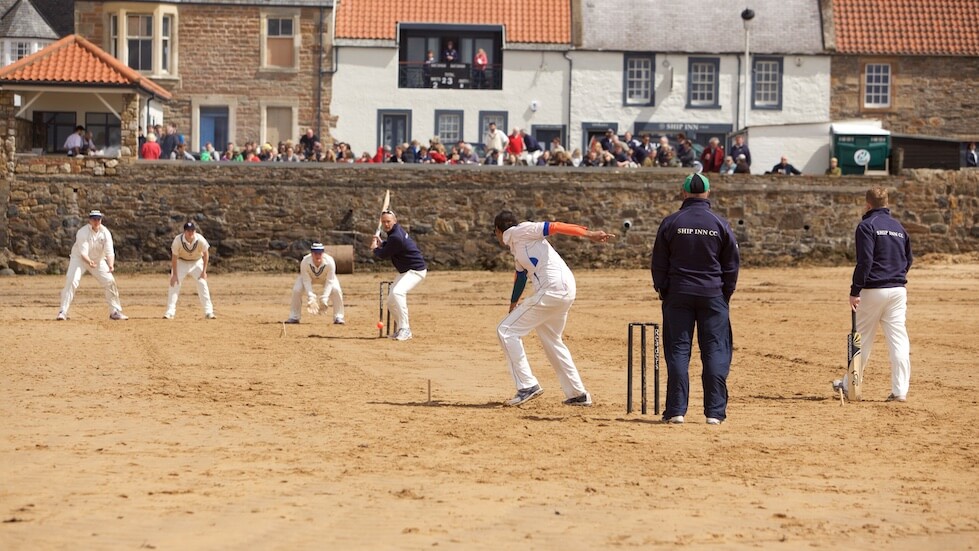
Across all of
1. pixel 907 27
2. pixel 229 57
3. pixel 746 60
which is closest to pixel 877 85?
pixel 907 27

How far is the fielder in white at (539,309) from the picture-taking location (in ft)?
43.2

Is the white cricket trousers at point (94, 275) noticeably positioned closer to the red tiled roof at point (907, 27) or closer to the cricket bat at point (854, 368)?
the cricket bat at point (854, 368)

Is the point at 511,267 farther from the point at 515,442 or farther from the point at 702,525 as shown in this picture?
the point at 702,525

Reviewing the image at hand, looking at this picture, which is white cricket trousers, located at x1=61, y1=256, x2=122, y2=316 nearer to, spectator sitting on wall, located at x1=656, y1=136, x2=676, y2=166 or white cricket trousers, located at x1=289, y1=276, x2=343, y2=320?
white cricket trousers, located at x1=289, y1=276, x2=343, y2=320

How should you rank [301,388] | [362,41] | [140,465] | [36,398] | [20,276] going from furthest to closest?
[362,41] < [20,276] < [301,388] < [36,398] < [140,465]

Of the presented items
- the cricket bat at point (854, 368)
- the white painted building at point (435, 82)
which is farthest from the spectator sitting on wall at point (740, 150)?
the cricket bat at point (854, 368)

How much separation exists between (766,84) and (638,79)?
367cm

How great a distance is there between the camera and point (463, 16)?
142 feet

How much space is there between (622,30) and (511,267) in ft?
35.6

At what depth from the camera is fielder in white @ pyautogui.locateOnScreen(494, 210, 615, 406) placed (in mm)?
13156

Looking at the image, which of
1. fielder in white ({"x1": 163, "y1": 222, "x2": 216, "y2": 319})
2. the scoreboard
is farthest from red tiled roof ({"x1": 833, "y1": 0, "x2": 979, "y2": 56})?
fielder in white ({"x1": 163, "y1": 222, "x2": 216, "y2": 319})

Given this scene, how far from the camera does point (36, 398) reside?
14.1 m

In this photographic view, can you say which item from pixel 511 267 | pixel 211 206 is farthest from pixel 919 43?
pixel 211 206

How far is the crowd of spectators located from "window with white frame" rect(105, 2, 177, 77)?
5.46 meters
